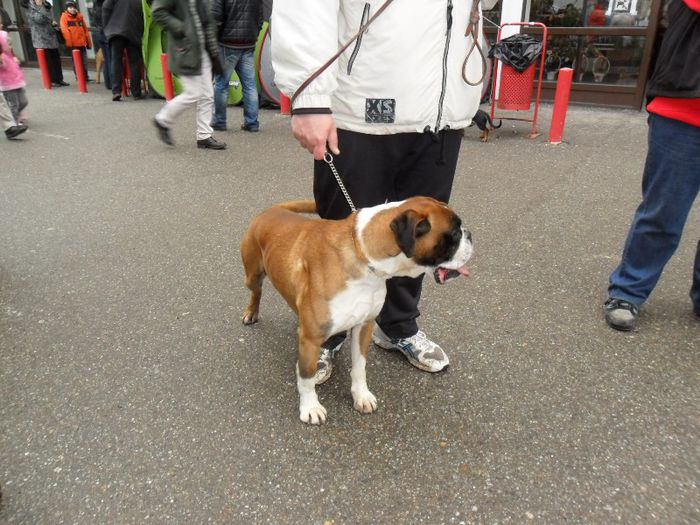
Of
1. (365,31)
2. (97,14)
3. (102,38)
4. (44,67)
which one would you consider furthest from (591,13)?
(44,67)

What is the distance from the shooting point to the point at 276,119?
30.6 feet

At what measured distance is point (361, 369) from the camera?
2627mm

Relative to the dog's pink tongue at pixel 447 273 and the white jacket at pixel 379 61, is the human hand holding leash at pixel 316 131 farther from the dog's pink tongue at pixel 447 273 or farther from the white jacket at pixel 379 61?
the dog's pink tongue at pixel 447 273

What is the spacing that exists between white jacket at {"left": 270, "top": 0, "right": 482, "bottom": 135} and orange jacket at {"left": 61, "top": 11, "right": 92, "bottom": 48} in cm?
1253

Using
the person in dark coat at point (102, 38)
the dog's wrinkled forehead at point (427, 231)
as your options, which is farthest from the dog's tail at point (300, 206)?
the person in dark coat at point (102, 38)

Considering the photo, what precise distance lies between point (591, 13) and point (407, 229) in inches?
373

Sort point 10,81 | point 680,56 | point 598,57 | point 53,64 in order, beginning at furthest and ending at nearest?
1. point 53,64
2. point 598,57
3. point 10,81
4. point 680,56

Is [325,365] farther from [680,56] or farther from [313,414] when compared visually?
[680,56]

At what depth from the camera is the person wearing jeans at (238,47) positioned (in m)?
7.54

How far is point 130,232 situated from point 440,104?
3.34 m

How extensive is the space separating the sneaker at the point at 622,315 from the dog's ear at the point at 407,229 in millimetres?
1773

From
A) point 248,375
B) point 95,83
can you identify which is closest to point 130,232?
point 248,375

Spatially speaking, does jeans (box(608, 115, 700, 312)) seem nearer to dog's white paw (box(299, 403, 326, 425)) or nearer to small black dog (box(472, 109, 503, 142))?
dog's white paw (box(299, 403, 326, 425))

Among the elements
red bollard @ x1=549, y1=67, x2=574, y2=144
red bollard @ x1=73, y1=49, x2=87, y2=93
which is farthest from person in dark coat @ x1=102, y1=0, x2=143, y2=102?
red bollard @ x1=549, y1=67, x2=574, y2=144
